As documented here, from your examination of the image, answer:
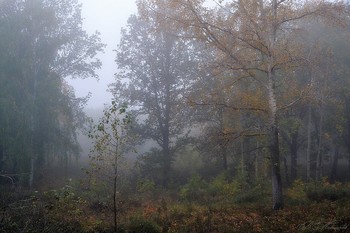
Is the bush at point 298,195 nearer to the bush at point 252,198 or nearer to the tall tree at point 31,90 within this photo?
the bush at point 252,198

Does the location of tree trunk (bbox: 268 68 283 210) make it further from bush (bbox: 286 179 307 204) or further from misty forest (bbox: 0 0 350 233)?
bush (bbox: 286 179 307 204)

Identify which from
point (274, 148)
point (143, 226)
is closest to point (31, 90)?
point (143, 226)

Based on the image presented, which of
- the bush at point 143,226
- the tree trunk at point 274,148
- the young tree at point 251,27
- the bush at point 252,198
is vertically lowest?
the bush at point 143,226

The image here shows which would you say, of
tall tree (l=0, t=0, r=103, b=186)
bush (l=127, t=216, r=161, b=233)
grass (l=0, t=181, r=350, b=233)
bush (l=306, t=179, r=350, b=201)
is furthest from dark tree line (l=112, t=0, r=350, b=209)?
tall tree (l=0, t=0, r=103, b=186)

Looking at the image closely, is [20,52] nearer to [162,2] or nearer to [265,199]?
[162,2]

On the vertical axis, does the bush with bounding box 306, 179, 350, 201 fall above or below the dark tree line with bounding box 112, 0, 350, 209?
below

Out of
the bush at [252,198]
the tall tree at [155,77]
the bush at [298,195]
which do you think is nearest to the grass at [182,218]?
the bush at [298,195]

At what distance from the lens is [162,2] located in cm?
1055

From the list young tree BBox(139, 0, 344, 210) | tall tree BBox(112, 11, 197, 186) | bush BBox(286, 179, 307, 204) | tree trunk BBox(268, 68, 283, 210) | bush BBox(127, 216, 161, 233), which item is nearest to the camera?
bush BBox(127, 216, 161, 233)

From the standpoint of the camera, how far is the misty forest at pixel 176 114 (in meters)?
9.84

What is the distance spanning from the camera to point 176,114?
70.4 feet

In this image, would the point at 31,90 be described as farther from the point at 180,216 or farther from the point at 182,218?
the point at 182,218

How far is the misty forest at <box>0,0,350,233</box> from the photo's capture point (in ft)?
32.3

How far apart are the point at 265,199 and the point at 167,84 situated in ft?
33.7
